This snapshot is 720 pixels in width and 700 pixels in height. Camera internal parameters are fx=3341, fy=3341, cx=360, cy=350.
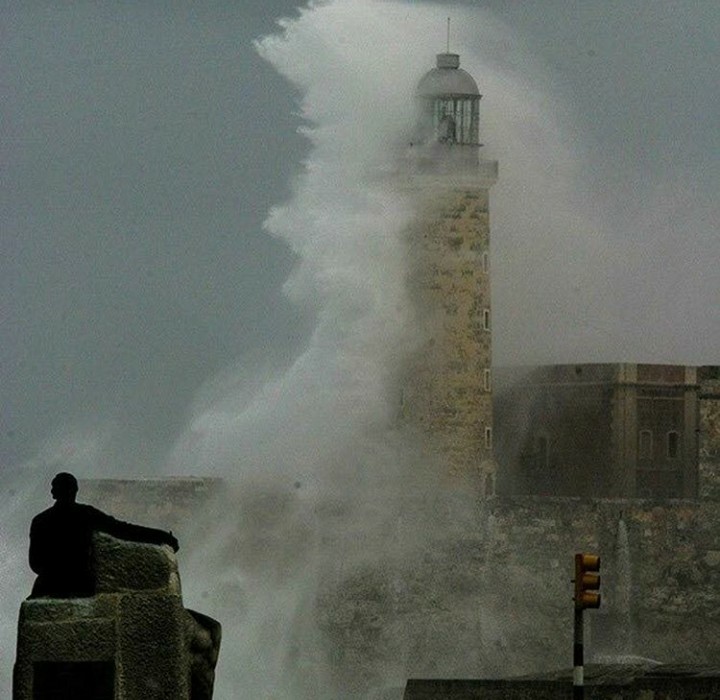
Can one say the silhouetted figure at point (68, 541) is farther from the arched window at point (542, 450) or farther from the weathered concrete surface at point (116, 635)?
Result: the arched window at point (542, 450)

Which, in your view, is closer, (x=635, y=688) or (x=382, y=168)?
(x=635, y=688)

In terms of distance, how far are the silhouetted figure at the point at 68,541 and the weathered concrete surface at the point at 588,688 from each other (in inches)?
312

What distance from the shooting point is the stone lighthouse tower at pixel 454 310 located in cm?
Answer: 3866

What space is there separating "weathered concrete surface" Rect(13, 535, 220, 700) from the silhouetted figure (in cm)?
3

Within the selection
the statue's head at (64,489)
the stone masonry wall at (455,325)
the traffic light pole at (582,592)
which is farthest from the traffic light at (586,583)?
the stone masonry wall at (455,325)

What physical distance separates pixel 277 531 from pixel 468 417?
2815 millimetres

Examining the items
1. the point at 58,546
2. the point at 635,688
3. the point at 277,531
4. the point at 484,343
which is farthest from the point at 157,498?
the point at 58,546

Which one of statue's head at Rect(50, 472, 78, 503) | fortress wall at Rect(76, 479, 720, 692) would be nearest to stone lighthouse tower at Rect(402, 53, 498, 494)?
fortress wall at Rect(76, 479, 720, 692)

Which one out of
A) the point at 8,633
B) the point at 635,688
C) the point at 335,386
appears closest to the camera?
the point at 635,688

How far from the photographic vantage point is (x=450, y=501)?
127ft

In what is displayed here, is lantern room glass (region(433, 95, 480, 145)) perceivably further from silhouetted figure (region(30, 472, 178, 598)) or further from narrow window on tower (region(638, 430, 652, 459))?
silhouetted figure (region(30, 472, 178, 598))

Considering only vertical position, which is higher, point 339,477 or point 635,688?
point 339,477

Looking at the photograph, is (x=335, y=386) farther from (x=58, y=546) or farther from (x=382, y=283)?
(x=58, y=546)

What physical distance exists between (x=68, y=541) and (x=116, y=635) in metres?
0.31
